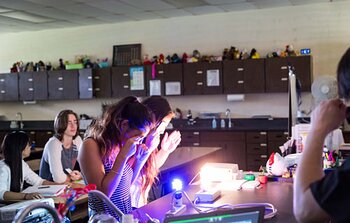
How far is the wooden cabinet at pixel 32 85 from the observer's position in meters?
8.48

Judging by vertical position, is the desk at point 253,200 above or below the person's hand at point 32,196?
above

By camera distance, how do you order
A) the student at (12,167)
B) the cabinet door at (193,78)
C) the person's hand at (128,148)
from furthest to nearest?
the cabinet door at (193,78), the student at (12,167), the person's hand at (128,148)

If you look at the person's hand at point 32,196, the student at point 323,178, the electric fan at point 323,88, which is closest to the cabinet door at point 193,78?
the electric fan at point 323,88

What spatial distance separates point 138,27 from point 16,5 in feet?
7.83

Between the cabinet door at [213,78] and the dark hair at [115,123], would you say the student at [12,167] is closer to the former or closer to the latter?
the dark hair at [115,123]

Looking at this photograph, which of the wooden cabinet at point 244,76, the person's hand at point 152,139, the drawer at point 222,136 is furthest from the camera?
the wooden cabinet at point 244,76

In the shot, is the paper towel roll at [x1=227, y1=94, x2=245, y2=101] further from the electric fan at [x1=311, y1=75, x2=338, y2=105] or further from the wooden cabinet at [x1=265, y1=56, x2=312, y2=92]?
the electric fan at [x1=311, y1=75, x2=338, y2=105]

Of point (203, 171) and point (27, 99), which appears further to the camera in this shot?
point (27, 99)

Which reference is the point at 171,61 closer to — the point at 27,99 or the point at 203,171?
the point at 27,99

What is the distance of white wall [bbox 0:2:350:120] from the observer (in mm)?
6918

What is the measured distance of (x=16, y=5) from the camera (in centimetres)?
649

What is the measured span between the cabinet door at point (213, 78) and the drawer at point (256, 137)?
0.96 metres

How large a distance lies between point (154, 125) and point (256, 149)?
4.48 meters

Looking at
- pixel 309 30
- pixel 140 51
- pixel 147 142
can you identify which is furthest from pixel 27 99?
pixel 147 142
